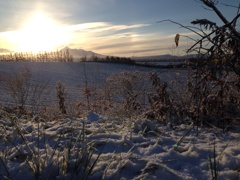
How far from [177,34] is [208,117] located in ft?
3.94

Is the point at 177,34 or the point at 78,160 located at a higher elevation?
the point at 177,34

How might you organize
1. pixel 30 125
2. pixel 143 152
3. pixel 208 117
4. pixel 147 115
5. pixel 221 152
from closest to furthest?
pixel 221 152
pixel 143 152
pixel 30 125
pixel 208 117
pixel 147 115

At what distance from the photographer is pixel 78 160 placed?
1.54 m

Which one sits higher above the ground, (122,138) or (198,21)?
(198,21)

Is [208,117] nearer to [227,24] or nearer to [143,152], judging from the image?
[227,24]

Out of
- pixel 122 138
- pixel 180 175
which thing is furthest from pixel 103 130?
pixel 180 175

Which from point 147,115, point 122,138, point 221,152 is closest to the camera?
point 221,152

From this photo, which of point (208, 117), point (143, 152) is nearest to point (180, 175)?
point (143, 152)

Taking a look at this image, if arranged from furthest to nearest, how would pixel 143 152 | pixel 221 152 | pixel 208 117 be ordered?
pixel 208 117
pixel 143 152
pixel 221 152

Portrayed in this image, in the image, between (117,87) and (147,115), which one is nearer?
(147,115)

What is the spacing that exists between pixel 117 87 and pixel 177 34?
5.41 metres

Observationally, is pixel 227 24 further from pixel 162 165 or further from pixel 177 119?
pixel 162 165

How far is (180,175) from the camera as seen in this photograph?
1.45 meters

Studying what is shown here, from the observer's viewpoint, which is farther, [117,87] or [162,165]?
[117,87]
